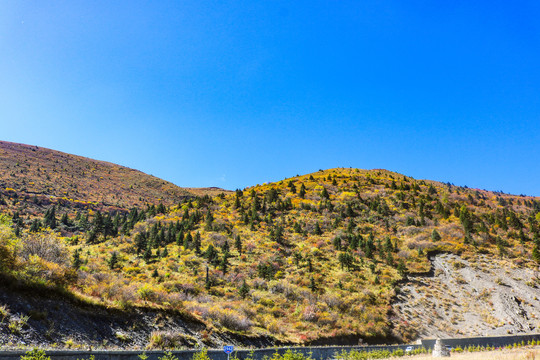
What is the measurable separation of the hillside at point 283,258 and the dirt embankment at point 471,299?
1.42ft

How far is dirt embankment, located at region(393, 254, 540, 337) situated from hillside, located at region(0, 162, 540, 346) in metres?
0.43

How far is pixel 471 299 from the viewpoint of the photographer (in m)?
31.5

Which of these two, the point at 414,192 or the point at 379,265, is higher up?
the point at 414,192

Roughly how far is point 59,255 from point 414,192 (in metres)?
64.9

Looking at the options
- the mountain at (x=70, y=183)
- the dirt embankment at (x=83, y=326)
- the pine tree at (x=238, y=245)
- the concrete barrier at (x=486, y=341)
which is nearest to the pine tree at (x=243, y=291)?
the pine tree at (x=238, y=245)

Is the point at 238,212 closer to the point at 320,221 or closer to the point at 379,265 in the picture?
the point at 320,221

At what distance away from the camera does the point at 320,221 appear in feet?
162

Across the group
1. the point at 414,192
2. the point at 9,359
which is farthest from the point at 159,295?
the point at 414,192

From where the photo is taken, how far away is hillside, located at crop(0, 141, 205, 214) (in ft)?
223

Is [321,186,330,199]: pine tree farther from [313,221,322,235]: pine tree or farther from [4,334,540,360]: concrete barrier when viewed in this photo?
[4,334,540,360]: concrete barrier

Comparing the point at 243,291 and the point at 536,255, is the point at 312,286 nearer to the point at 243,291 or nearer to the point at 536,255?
the point at 243,291

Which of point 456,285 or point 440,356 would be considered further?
point 456,285

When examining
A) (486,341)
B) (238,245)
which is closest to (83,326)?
(238,245)

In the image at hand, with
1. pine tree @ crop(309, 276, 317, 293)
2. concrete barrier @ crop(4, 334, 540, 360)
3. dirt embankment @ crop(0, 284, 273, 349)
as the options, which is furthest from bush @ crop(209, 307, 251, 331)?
pine tree @ crop(309, 276, 317, 293)
